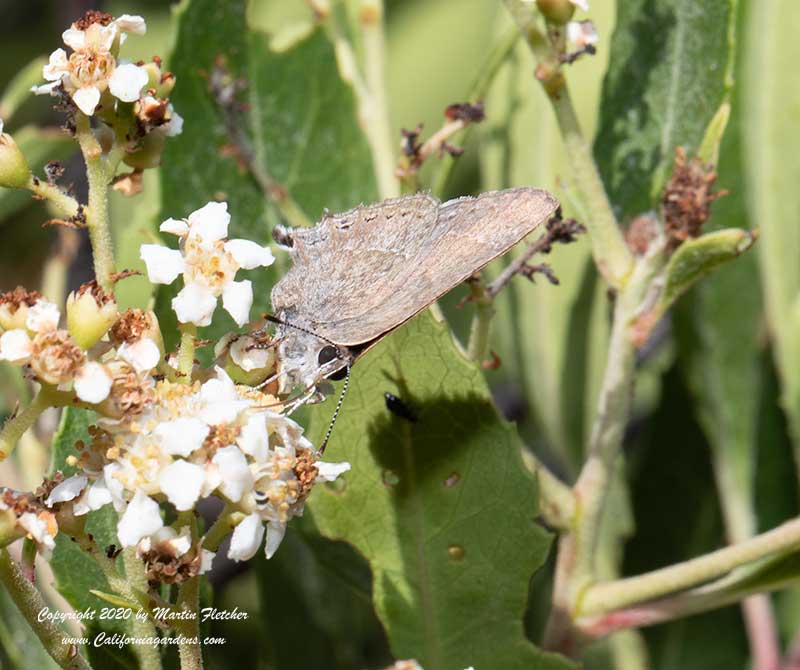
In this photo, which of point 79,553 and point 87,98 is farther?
point 79,553

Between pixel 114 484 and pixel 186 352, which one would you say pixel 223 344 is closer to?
pixel 186 352

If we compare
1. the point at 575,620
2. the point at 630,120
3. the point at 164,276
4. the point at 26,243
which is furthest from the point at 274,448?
the point at 26,243

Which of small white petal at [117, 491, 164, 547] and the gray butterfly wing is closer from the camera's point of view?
small white petal at [117, 491, 164, 547]

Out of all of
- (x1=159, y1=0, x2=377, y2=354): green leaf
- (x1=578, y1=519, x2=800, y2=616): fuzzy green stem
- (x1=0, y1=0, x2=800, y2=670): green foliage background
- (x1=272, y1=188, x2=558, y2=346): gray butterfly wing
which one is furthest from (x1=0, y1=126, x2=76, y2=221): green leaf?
(x1=578, y1=519, x2=800, y2=616): fuzzy green stem

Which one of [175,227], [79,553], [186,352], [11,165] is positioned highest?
[11,165]

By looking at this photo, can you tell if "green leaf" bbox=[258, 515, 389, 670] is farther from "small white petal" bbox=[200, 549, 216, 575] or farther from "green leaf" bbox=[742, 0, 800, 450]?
"green leaf" bbox=[742, 0, 800, 450]

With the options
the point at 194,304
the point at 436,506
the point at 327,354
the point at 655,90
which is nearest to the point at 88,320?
the point at 194,304

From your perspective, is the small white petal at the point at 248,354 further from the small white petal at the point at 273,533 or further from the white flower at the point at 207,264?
the small white petal at the point at 273,533
